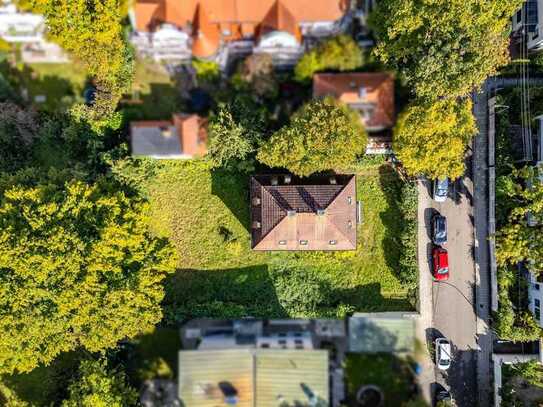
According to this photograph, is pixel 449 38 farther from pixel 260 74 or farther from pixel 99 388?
pixel 99 388

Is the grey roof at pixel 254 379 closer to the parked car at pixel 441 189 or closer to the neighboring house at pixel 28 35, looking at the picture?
the parked car at pixel 441 189

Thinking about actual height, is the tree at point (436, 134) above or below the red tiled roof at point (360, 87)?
below

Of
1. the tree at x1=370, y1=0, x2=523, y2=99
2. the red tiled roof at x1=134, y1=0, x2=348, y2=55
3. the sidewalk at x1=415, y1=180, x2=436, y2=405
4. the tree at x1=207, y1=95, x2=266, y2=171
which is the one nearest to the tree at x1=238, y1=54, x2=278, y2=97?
the tree at x1=207, y1=95, x2=266, y2=171

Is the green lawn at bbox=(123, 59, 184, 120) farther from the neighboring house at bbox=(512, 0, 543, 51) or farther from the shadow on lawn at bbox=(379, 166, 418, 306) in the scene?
the neighboring house at bbox=(512, 0, 543, 51)

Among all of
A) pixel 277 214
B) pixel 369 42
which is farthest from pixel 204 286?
pixel 369 42

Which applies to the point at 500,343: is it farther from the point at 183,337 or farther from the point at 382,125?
the point at 183,337

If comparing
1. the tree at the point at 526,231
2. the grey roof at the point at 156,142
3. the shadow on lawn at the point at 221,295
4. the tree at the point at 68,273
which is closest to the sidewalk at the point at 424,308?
the tree at the point at 526,231

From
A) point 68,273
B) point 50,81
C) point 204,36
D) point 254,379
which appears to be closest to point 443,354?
point 254,379
